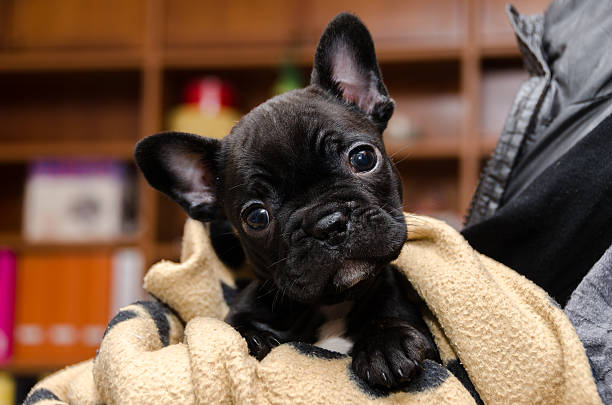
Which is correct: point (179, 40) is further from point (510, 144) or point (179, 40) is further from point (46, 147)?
point (510, 144)

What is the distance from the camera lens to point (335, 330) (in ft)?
2.87

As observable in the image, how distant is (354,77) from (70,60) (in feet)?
6.93

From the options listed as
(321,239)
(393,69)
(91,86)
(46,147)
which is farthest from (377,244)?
(91,86)

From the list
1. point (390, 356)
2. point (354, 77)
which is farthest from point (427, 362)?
point (354, 77)

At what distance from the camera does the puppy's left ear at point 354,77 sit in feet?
3.24

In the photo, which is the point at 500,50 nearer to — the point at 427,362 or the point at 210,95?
the point at 210,95

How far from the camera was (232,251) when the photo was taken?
1.04 metres

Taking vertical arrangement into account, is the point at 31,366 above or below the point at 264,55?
below

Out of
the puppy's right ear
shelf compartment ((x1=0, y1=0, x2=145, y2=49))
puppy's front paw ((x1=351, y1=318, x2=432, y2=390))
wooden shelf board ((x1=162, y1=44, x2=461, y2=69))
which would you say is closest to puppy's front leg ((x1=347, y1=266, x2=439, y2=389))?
puppy's front paw ((x1=351, y1=318, x2=432, y2=390))

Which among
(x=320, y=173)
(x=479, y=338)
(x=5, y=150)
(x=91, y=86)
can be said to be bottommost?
(x=5, y=150)

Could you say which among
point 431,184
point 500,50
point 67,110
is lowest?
point 431,184

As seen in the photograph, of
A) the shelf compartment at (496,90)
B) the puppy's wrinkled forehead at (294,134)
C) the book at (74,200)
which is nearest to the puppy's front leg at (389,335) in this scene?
the puppy's wrinkled forehead at (294,134)

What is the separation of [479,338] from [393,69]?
2.28 metres

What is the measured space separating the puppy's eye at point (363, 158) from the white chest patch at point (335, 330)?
0.22 meters
